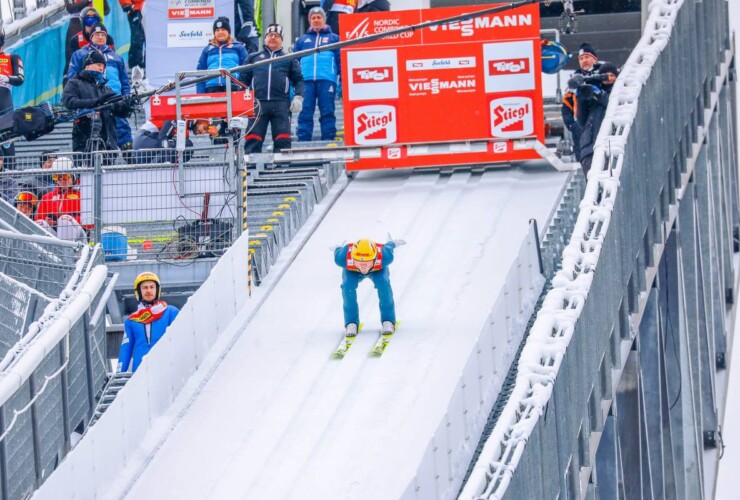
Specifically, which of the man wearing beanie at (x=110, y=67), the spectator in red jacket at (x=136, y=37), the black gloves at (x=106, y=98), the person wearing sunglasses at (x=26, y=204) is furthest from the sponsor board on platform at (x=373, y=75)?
the person wearing sunglasses at (x=26, y=204)

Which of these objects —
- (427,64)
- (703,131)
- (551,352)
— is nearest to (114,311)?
(427,64)

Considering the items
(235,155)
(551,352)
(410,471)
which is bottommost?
(410,471)

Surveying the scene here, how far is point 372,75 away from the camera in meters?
23.7

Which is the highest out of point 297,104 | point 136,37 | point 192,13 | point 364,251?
point 192,13

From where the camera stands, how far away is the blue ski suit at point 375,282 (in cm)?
1792

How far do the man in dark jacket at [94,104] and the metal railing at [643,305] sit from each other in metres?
5.76

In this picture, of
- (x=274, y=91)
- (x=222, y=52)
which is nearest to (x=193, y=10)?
(x=222, y=52)

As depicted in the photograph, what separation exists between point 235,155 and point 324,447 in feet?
16.4

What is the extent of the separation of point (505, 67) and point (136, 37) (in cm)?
597

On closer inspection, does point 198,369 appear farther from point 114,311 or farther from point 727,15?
point 727,15

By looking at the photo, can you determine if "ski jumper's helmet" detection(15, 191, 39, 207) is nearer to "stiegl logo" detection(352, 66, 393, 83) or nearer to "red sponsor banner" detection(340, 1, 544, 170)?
"red sponsor banner" detection(340, 1, 544, 170)

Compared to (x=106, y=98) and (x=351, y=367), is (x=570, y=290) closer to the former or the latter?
(x=351, y=367)

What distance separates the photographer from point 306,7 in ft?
101

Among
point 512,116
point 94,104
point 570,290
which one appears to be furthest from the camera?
point 512,116
